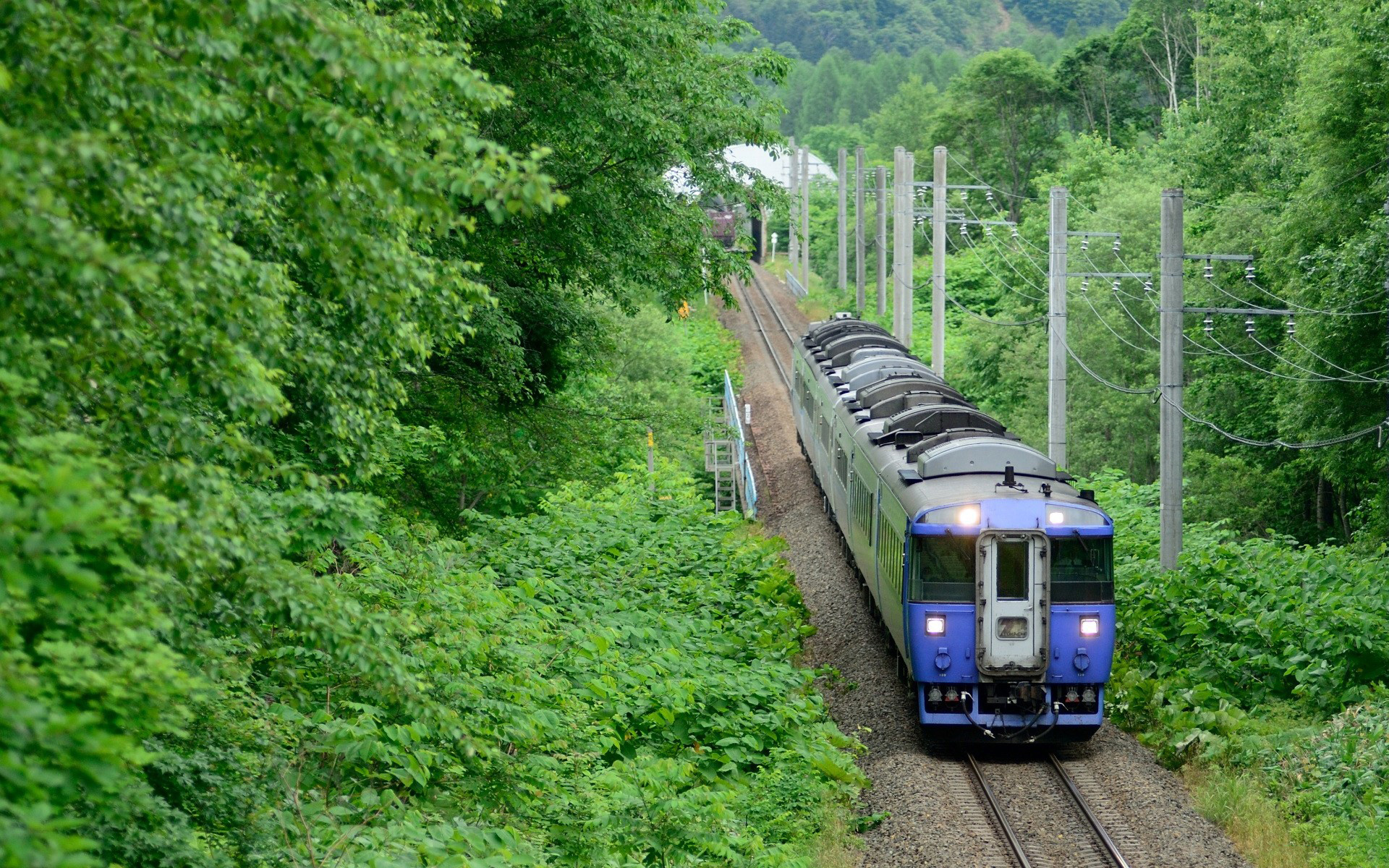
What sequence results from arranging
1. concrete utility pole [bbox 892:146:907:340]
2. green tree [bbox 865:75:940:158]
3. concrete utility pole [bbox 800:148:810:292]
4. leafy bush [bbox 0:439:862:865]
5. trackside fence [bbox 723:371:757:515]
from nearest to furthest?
leafy bush [bbox 0:439:862:865], trackside fence [bbox 723:371:757:515], concrete utility pole [bbox 892:146:907:340], concrete utility pole [bbox 800:148:810:292], green tree [bbox 865:75:940:158]

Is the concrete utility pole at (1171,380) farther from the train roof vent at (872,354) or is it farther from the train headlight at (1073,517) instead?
the train roof vent at (872,354)

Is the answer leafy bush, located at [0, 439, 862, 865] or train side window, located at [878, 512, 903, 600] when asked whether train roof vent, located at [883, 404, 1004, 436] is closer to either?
train side window, located at [878, 512, 903, 600]

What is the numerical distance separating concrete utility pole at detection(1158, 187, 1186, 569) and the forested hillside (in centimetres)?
683

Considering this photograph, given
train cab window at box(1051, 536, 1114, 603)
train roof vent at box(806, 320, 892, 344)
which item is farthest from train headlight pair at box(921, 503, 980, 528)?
train roof vent at box(806, 320, 892, 344)

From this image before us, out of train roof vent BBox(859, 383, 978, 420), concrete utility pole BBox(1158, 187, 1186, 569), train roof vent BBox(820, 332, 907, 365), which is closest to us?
concrete utility pole BBox(1158, 187, 1186, 569)

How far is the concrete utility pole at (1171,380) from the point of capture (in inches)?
720

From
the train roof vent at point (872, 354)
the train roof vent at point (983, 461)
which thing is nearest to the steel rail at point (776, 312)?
the train roof vent at point (872, 354)

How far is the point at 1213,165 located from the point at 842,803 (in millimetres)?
29411

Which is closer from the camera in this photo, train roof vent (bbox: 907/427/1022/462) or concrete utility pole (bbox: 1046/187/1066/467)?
train roof vent (bbox: 907/427/1022/462)

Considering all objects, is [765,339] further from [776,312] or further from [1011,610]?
[1011,610]

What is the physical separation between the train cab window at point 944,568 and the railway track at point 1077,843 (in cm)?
188

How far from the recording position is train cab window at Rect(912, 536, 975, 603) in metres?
13.9

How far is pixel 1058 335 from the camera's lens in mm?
23469

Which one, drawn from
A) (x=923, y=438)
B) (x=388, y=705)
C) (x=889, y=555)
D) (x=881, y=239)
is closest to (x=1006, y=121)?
(x=881, y=239)
